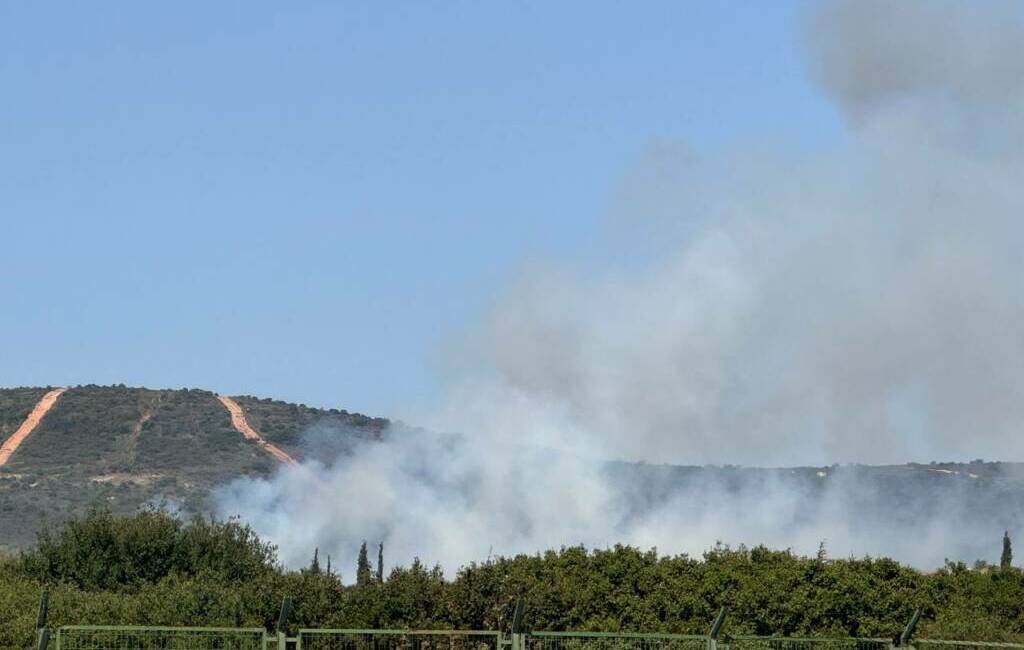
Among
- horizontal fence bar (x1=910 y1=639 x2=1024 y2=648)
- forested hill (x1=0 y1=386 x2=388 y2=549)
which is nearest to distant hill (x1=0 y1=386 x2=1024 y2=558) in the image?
forested hill (x1=0 y1=386 x2=388 y2=549)

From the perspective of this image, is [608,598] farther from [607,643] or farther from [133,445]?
[133,445]

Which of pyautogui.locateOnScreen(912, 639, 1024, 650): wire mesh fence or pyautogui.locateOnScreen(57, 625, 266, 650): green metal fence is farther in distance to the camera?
pyautogui.locateOnScreen(57, 625, 266, 650): green metal fence

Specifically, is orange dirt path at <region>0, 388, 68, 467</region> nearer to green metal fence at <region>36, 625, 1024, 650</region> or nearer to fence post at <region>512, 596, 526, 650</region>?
green metal fence at <region>36, 625, 1024, 650</region>

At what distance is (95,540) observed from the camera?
2298 inches

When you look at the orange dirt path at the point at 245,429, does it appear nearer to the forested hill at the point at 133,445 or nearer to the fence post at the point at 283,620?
the forested hill at the point at 133,445

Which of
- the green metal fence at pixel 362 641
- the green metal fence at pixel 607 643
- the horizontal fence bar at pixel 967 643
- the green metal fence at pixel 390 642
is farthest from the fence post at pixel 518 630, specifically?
the horizontal fence bar at pixel 967 643

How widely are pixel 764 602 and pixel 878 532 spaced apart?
88339 millimetres

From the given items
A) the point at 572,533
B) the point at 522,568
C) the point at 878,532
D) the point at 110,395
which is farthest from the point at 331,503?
the point at 522,568

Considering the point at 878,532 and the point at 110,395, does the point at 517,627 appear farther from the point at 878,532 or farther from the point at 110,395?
the point at 110,395

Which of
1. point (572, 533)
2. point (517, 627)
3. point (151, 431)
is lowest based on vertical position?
point (517, 627)

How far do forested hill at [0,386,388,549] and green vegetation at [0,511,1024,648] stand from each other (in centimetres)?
9046

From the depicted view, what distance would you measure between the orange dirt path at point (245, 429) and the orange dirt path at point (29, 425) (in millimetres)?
16843

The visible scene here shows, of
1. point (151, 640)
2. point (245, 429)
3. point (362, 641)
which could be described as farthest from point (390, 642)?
point (245, 429)

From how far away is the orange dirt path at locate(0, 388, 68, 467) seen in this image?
166 metres
